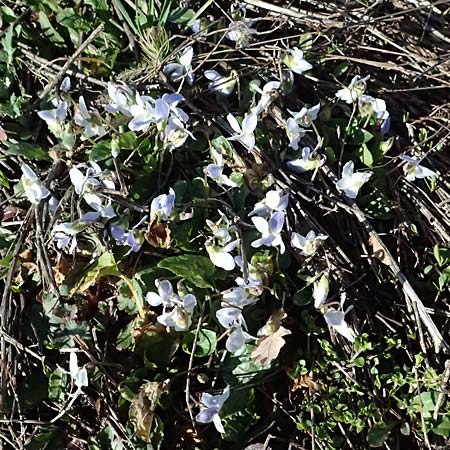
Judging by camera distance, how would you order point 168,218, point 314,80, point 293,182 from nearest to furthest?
point 168,218 < point 293,182 < point 314,80

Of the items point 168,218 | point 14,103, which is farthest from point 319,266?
point 14,103

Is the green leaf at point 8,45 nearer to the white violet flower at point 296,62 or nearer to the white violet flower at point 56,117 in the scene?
the white violet flower at point 56,117

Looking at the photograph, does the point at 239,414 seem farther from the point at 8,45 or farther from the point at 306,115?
the point at 8,45

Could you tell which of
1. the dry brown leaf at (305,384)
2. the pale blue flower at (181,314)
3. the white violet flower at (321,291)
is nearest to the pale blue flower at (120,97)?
the pale blue flower at (181,314)

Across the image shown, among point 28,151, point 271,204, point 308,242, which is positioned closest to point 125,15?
point 28,151

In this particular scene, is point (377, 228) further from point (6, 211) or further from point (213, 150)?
point (6, 211)

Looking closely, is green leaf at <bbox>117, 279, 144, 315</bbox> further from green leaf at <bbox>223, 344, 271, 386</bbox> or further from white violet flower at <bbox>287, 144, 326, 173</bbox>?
white violet flower at <bbox>287, 144, 326, 173</bbox>
